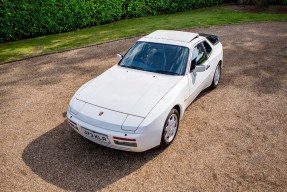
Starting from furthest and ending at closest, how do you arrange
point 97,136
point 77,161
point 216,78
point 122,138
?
point 216,78 < point 77,161 < point 97,136 < point 122,138

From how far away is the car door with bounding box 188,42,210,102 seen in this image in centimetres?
589

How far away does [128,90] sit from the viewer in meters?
5.26

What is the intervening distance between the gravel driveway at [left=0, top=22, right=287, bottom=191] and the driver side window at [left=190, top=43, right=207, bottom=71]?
111 centimetres

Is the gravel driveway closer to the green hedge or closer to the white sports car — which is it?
the white sports car

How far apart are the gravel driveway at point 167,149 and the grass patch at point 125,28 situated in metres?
2.60

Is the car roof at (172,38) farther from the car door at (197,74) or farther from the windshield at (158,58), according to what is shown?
the car door at (197,74)

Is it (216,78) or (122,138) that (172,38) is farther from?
(122,138)

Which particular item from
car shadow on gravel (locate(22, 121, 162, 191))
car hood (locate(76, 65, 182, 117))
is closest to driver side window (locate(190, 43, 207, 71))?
car hood (locate(76, 65, 182, 117))

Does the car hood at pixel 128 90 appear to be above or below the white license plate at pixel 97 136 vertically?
above

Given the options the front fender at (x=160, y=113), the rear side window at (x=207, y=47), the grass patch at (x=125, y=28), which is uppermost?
the rear side window at (x=207, y=47)

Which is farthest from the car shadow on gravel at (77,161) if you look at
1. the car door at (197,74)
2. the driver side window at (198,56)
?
the driver side window at (198,56)

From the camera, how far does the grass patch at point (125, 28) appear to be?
11305mm

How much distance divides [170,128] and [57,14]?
996cm

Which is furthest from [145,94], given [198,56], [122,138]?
[198,56]
